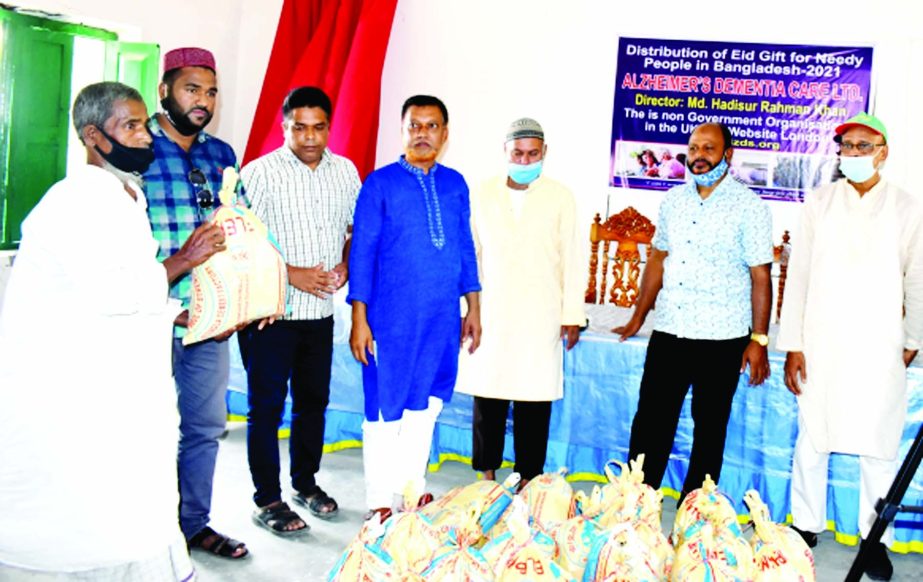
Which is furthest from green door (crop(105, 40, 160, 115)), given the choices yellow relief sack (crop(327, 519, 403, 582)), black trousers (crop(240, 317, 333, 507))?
yellow relief sack (crop(327, 519, 403, 582))

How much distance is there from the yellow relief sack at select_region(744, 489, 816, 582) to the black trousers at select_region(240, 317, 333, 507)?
61.4 inches

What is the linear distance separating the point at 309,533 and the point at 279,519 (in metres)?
0.11

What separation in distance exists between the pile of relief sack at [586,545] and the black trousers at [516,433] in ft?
3.57

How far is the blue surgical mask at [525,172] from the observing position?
344 centimetres

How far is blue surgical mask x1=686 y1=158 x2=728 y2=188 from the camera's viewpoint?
10.7ft

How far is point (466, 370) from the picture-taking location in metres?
3.58

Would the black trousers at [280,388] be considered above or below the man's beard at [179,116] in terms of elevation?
below

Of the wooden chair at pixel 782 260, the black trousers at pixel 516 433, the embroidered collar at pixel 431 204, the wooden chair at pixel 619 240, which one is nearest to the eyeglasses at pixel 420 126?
the embroidered collar at pixel 431 204

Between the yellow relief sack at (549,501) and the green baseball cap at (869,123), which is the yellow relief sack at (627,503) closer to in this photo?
the yellow relief sack at (549,501)

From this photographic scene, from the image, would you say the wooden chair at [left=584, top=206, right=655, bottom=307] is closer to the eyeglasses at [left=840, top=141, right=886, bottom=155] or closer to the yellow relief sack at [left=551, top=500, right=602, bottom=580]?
the eyeglasses at [left=840, top=141, right=886, bottom=155]

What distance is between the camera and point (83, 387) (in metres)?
1.94

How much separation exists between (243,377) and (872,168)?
8.82 ft

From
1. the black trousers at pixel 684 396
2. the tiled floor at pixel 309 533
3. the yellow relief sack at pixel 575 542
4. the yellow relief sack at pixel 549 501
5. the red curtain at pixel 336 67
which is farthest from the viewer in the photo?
the red curtain at pixel 336 67

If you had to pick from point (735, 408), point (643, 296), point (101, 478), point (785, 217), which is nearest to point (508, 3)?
point (785, 217)
